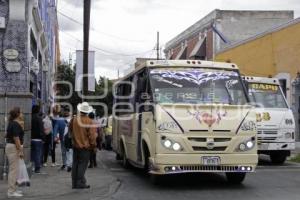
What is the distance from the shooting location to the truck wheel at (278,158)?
57.6ft

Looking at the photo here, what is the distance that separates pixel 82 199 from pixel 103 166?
679 cm

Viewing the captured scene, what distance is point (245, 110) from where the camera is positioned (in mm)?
12203

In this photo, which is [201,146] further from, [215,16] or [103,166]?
[215,16]

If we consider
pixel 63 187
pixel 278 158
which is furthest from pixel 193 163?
pixel 278 158

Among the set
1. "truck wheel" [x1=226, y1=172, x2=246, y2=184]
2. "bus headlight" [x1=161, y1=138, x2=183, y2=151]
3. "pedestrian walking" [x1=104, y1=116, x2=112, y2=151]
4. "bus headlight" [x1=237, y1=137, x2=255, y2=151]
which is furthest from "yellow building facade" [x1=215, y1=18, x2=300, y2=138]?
"bus headlight" [x1=161, y1=138, x2=183, y2=151]

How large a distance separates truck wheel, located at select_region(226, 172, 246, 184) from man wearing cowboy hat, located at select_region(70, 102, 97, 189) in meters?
3.21

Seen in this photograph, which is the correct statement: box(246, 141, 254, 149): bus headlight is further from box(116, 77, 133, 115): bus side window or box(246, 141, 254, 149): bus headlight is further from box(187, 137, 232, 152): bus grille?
box(116, 77, 133, 115): bus side window

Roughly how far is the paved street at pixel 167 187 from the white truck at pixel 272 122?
1.52 meters

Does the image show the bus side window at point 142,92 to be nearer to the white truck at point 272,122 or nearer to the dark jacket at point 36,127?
the dark jacket at point 36,127

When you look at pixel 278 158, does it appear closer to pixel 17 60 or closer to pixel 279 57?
pixel 17 60

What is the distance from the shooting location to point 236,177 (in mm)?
12797

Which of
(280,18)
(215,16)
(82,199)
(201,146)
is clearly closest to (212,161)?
(201,146)

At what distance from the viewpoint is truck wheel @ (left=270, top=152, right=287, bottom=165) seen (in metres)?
17.6

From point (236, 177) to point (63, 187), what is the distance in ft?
12.3
